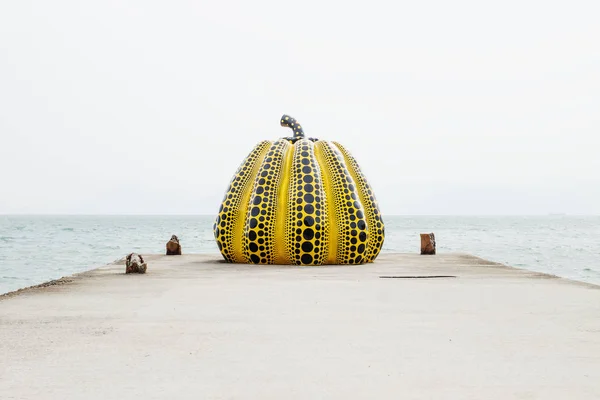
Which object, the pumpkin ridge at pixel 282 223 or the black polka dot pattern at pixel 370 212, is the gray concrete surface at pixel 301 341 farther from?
the black polka dot pattern at pixel 370 212

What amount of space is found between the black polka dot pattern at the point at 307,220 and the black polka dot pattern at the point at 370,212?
0.96 meters

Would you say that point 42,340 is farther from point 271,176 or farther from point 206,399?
point 271,176

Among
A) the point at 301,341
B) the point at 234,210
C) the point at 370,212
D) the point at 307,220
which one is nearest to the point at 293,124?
the point at 234,210

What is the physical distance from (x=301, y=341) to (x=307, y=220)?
7.33 m

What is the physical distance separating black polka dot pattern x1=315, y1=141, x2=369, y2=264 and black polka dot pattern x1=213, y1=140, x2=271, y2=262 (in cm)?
146

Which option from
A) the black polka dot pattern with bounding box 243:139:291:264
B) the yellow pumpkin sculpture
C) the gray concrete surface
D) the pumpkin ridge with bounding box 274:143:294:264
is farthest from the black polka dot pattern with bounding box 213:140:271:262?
the gray concrete surface

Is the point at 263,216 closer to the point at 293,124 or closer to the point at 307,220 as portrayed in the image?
the point at 307,220

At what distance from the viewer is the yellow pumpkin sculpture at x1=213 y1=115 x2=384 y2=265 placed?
41.1 ft

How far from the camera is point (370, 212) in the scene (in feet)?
43.3

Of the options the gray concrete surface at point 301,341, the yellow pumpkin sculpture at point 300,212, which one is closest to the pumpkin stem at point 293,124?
the yellow pumpkin sculpture at point 300,212

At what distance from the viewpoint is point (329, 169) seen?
1309 cm

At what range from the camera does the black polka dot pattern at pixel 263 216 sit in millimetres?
12609

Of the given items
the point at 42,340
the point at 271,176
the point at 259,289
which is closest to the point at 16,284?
the point at 271,176

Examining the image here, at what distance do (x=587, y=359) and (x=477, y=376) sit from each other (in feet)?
2.99
